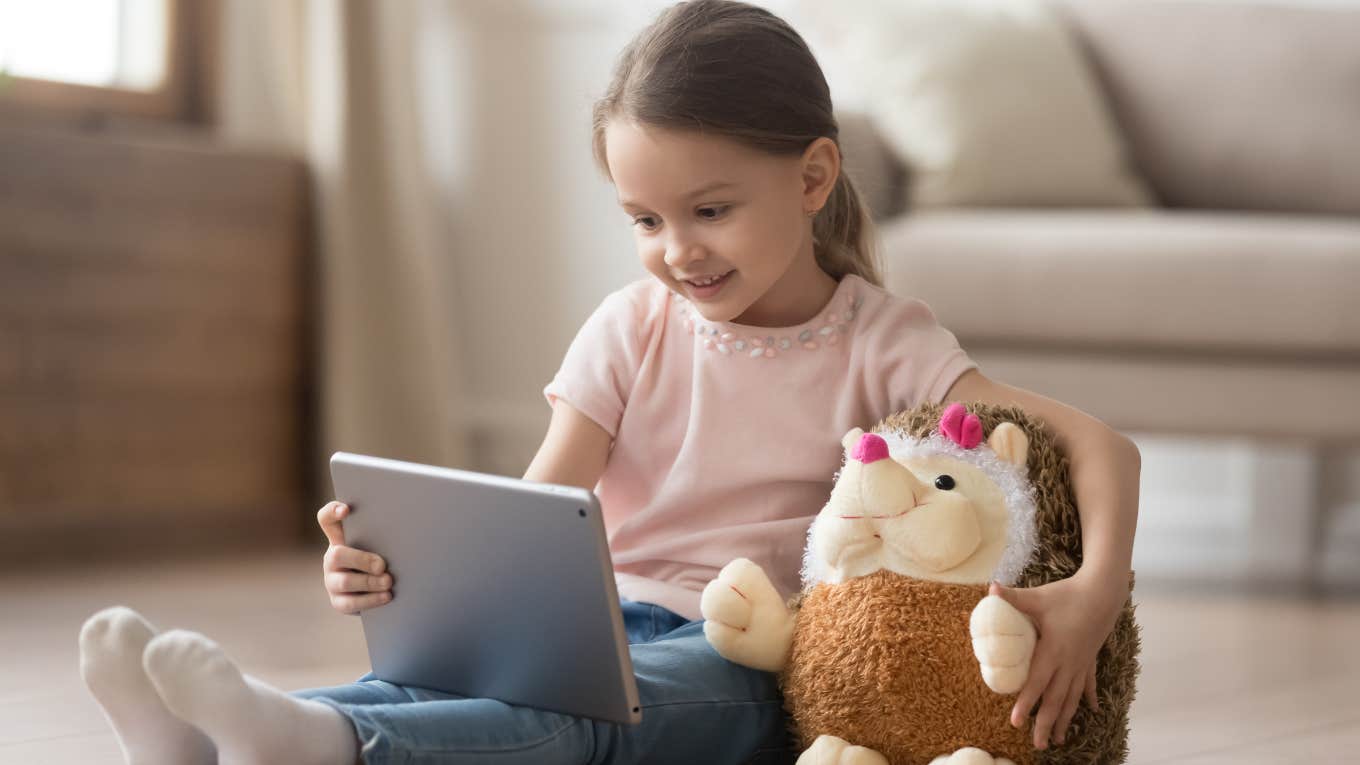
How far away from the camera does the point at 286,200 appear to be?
8.40 feet

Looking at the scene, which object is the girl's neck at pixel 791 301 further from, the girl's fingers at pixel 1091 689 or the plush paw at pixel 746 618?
the girl's fingers at pixel 1091 689

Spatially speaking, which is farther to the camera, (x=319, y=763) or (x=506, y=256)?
(x=506, y=256)

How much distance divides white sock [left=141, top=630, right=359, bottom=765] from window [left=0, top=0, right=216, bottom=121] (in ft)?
5.58

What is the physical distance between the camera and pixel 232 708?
2.65 ft

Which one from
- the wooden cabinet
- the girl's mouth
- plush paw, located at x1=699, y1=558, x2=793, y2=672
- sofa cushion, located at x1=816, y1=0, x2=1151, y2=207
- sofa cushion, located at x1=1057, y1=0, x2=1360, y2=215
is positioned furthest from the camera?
sofa cushion, located at x1=1057, y1=0, x2=1360, y2=215

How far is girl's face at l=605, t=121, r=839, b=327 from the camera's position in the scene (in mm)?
1056

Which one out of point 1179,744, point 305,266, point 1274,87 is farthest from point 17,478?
point 1274,87

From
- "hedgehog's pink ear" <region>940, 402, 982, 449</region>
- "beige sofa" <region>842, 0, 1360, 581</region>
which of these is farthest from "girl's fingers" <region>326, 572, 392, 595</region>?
"beige sofa" <region>842, 0, 1360, 581</region>

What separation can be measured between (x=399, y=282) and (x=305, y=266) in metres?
0.17

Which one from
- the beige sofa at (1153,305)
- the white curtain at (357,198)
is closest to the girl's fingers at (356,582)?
the beige sofa at (1153,305)

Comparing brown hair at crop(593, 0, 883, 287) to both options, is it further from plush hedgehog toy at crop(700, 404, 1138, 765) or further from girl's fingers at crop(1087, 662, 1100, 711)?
girl's fingers at crop(1087, 662, 1100, 711)

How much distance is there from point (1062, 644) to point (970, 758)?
9cm

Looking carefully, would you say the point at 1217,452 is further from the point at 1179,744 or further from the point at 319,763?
the point at 319,763

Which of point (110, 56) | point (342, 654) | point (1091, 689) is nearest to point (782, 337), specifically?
point (1091, 689)
